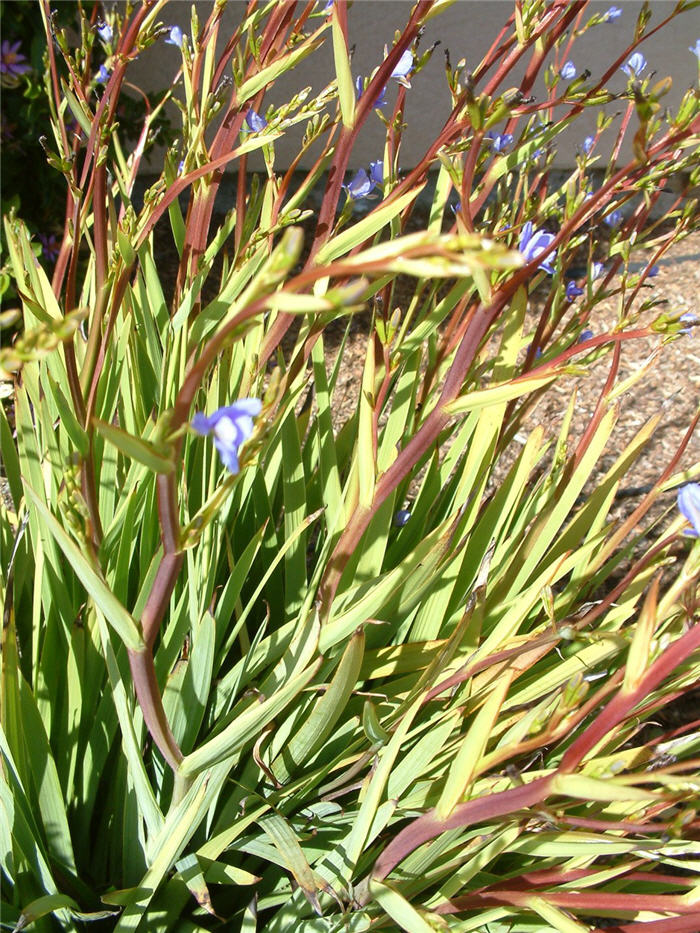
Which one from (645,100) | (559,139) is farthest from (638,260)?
(645,100)

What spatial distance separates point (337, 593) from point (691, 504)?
56cm

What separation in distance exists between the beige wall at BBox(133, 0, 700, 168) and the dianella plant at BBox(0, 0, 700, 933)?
226 centimetres

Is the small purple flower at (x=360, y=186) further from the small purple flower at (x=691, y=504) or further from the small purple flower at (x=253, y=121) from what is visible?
the small purple flower at (x=691, y=504)

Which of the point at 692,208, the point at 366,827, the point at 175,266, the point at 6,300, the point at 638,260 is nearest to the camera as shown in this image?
the point at 366,827

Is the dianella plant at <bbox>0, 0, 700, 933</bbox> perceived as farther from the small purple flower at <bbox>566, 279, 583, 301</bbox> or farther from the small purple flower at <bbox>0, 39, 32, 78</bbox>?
the small purple flower at <bbox>0, 39, 32, 78</bbox>

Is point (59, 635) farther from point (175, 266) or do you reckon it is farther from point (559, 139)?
point (559, 139)

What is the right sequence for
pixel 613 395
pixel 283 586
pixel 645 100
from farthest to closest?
pixel 283 586 → pixel 613 395 → pixel 645 100

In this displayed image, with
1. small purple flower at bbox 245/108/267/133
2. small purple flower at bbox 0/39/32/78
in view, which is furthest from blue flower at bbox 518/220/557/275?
small purple flower at bbox 0/39/32/78

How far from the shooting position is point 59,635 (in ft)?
3.48

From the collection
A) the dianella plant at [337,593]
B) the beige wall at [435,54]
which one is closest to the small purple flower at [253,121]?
the dianella plant at [337,593]

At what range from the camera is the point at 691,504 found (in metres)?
0.60

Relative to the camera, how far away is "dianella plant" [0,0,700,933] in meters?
0.76

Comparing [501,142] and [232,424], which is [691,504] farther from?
[501,142]

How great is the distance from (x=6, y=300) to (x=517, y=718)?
2.06m
